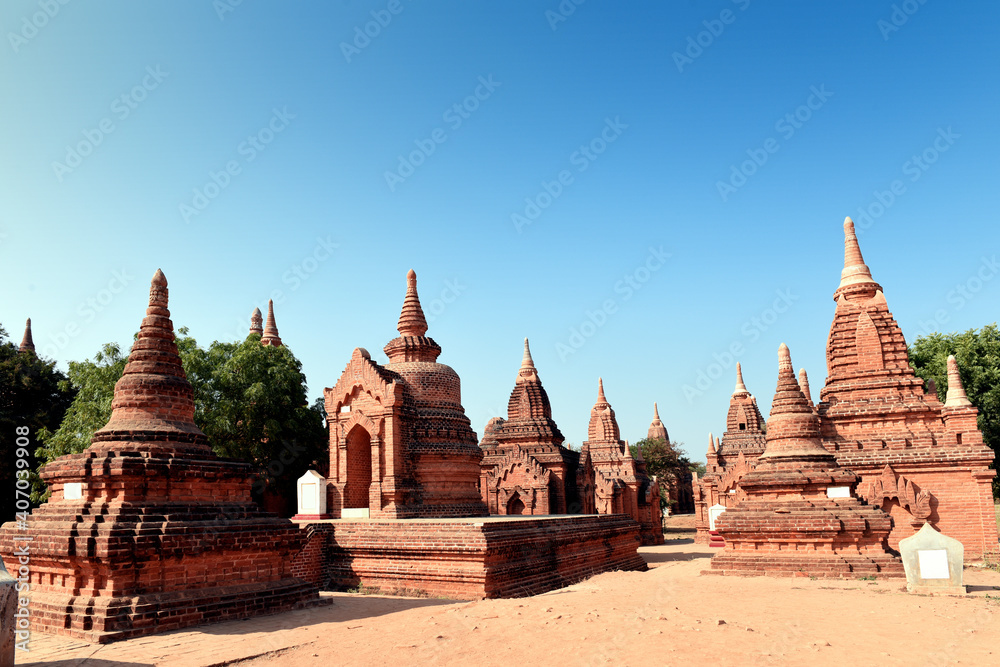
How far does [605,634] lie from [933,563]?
868 centimetres

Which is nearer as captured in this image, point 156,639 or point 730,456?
point 156,639

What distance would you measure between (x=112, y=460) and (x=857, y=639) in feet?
38.5

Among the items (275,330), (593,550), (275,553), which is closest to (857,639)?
(275,553)

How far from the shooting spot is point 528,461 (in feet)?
116

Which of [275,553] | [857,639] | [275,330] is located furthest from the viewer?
[275,330]

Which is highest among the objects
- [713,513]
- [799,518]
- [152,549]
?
[152,549]

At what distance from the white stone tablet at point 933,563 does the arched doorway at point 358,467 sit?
16.0 meters

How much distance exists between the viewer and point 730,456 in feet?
134

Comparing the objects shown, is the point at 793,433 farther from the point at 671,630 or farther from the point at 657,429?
the point at 657,429

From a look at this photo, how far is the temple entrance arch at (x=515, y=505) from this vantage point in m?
35.2

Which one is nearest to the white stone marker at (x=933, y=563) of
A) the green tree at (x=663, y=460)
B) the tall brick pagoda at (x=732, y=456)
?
the tall brick pagoda at (x=732, y=456)

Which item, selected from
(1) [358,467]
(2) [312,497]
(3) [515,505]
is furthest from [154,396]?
(3) [515,505]

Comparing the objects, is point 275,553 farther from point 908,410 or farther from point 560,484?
point 560,484

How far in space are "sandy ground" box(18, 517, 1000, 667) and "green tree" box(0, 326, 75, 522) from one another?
24.2m
